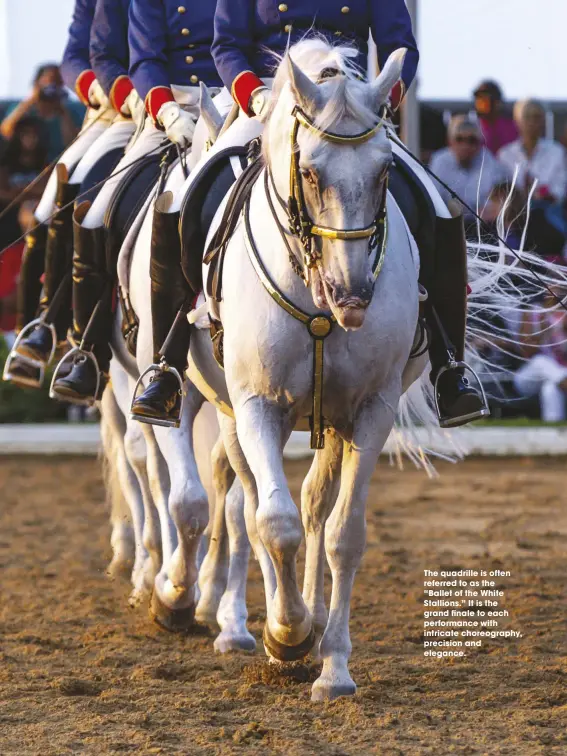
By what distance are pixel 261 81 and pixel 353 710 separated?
2401 mm

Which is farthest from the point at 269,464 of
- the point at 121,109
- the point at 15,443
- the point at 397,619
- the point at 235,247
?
the point at 15,443

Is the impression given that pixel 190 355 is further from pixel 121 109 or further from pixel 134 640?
pixel 121 109

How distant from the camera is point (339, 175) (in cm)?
468

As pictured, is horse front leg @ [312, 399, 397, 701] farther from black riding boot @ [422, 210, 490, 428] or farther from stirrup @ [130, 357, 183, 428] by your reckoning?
stirrup @ [130, 357, 183, 428]

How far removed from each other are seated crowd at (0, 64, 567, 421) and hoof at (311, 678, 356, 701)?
6527 mm

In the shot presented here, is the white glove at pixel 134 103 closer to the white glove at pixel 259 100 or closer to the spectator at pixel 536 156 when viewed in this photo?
the white glove at pixel 259 100

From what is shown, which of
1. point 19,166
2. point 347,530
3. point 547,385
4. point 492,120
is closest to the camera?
point 347,530

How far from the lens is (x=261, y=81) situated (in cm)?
588

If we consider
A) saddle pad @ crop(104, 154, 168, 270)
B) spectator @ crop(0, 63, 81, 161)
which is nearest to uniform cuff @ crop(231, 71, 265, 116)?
saddle pad @ crop(104, 154, 168, 270)

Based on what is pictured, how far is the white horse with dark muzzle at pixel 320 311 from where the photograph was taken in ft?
15.5

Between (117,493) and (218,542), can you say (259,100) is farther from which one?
(117,493)

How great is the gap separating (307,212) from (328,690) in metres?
1.69

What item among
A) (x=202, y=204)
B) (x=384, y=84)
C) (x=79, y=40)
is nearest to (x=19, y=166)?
(x=79, y=40)

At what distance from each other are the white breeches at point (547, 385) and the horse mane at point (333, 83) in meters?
7.58
